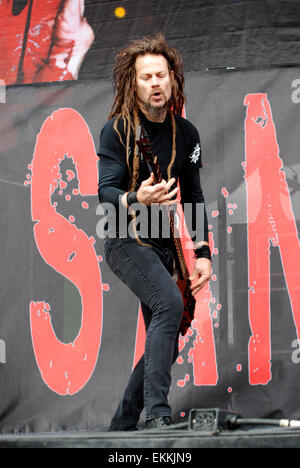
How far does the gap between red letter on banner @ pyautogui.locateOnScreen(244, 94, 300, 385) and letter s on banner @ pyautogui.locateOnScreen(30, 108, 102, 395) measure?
3.19 ft

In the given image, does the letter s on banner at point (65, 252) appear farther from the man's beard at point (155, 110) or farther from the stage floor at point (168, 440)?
the stage floor at point (168, 440)

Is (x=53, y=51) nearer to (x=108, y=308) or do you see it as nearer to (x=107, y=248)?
(x=108, y=308)

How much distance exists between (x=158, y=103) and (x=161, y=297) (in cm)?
89

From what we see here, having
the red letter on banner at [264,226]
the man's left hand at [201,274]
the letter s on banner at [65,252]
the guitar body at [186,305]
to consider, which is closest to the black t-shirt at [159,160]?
the man's left hand at [201,274]

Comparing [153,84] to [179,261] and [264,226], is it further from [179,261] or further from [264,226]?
[264,226]

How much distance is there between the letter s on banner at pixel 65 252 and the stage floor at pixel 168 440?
2.33m

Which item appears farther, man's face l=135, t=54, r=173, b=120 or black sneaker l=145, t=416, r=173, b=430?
man's face l=135, t=54, r=173, b=120

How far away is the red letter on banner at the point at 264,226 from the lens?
4191 millimetres

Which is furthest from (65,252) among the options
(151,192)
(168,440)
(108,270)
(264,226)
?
(168,440)

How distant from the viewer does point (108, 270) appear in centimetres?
450

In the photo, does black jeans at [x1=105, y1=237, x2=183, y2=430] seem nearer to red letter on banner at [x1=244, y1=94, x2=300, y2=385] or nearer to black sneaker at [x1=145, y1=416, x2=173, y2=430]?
black sneaker at [x1=145, y1=416, x2=173, y2=430]

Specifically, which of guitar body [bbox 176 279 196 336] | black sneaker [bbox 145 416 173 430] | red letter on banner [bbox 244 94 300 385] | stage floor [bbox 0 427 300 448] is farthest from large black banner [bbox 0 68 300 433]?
stage floor [bbox 0 427 300 448]

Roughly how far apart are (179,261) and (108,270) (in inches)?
57.3

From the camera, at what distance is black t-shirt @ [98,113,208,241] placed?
301cm
